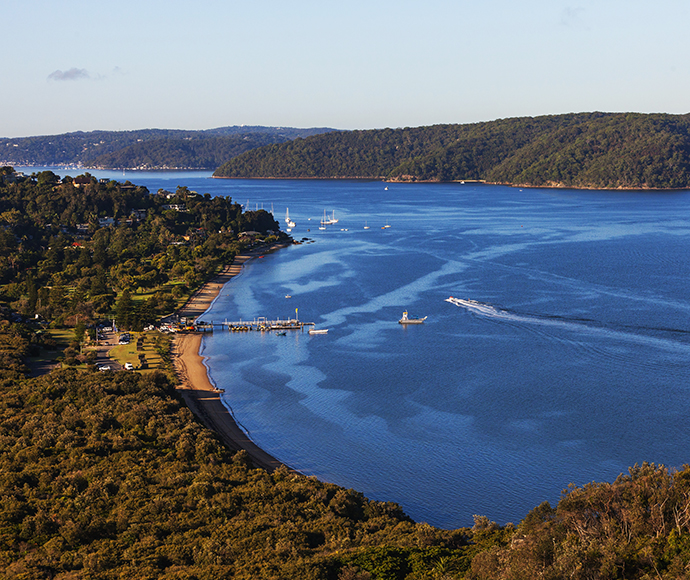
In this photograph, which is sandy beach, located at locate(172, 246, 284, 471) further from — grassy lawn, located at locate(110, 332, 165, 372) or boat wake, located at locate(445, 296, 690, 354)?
boat wake, located at locate(445, 296, 690, 354)

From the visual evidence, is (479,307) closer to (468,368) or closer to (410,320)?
(410,320)

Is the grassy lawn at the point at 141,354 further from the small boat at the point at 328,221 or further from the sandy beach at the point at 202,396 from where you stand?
the small boat at the point at 328,221

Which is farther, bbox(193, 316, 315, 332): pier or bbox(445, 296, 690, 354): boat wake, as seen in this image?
bbox(193, 316, 315, 332): pier

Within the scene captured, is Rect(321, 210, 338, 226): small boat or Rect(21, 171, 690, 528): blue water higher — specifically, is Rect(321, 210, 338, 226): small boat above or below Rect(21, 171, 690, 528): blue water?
above

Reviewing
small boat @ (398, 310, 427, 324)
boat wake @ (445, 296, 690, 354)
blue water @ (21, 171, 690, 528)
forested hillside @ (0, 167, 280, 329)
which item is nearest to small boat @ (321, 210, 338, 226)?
forested hillside @ (0, 167, 280, 329)

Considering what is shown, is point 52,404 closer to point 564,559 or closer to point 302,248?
point 564,559
